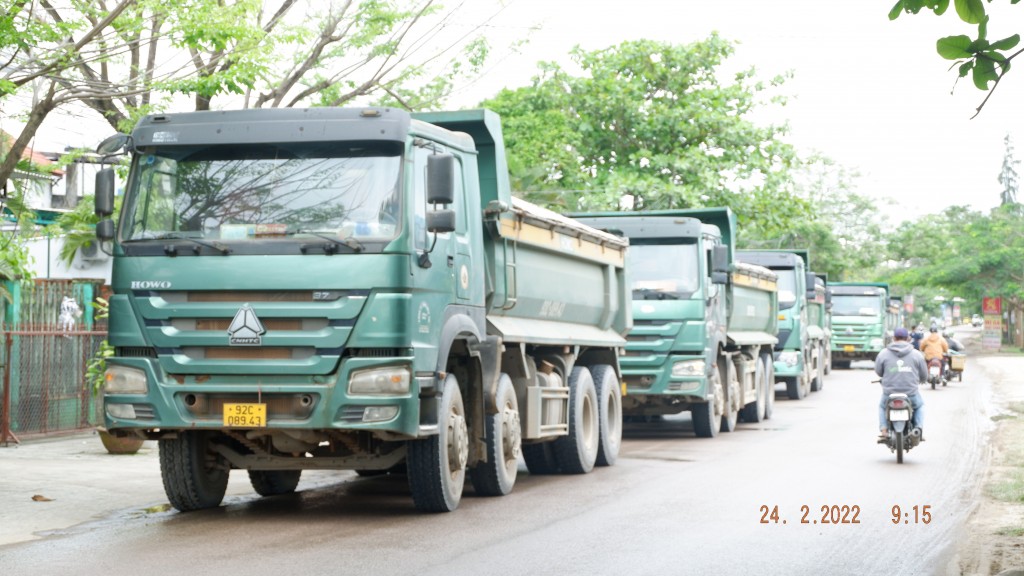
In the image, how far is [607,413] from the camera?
15219 mm

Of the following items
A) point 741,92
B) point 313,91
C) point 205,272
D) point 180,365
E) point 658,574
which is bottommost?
point 658,574

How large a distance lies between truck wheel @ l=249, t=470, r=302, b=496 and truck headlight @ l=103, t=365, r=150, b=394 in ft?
6.85

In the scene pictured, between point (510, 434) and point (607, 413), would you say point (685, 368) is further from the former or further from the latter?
point (510, 434)

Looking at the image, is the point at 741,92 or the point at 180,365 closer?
the point at 180,365

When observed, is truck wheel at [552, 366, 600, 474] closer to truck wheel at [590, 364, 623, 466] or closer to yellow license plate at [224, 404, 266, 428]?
truck wheel at [590, 364, 623, 466]

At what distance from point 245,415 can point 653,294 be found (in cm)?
939

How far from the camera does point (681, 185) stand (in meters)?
35.4

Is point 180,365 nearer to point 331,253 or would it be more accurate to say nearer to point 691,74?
point 331,253

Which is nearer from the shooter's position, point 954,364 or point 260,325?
point 260,325

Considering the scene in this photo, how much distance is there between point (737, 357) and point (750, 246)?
3506 cm

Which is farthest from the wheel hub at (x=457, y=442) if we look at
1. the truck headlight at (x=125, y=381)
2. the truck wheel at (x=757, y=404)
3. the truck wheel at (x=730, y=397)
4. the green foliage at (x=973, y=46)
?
the truck wheel at (x=757, y=404)

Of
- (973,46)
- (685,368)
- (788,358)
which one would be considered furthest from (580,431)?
(788,358)

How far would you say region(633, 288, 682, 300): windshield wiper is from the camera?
59.9 feet

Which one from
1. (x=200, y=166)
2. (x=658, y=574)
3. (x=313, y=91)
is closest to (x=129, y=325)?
(x=200, y=166)
